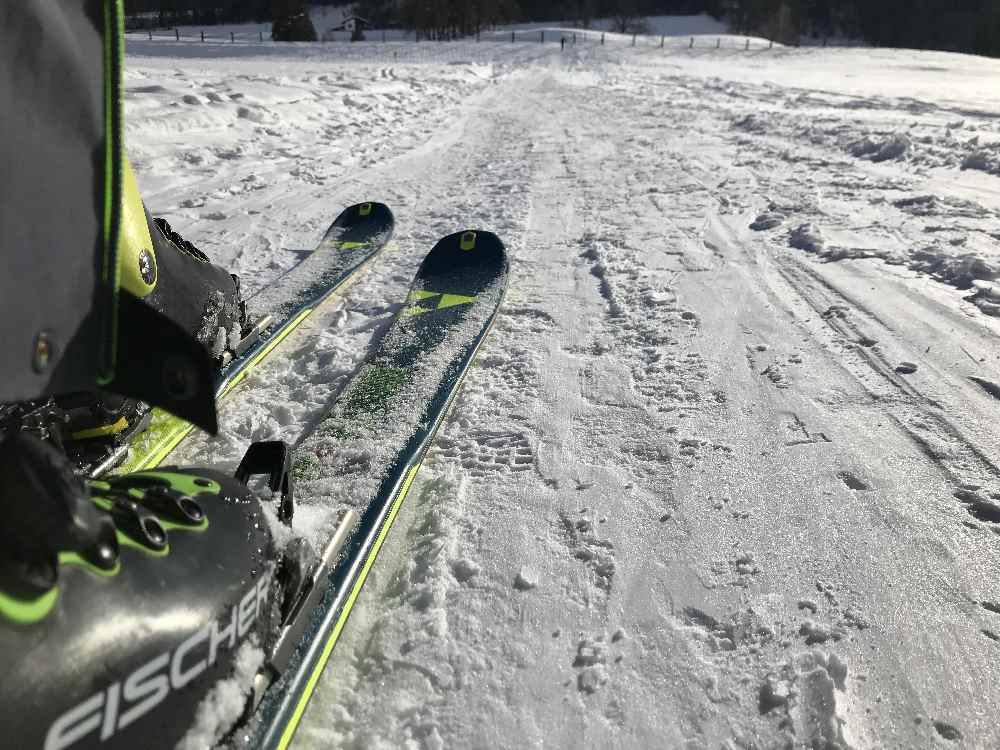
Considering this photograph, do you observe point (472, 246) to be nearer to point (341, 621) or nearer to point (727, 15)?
point (341, 621)

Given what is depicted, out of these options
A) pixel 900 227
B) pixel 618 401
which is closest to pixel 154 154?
pixel 618 401

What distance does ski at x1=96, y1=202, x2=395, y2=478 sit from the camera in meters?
2.20

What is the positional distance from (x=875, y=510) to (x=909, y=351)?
1.24m

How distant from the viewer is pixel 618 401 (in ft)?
8.56

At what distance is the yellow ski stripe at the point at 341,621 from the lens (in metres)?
1.32

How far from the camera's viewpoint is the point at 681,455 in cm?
227

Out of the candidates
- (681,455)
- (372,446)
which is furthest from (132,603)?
(681,455)

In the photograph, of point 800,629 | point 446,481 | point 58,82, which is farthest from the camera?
point 446,481

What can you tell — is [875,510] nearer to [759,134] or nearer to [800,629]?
[800,629]

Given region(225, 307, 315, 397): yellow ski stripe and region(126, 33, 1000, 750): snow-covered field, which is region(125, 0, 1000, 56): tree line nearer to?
region(126, 33, 1000, 750): snow-covered field

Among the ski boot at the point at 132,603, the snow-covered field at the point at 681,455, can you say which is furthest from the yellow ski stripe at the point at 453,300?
the ski boot at the point at 132,603

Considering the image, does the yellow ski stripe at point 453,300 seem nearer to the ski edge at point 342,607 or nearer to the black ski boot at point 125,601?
the ski edge at point 342,607

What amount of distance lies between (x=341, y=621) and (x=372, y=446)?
768 mm

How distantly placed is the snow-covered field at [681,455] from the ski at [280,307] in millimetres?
97
